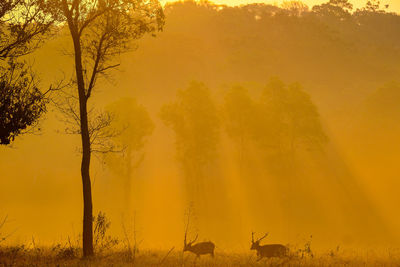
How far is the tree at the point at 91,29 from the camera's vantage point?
1437 centimetres

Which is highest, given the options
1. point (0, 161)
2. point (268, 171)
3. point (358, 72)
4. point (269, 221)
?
point (358, 72)

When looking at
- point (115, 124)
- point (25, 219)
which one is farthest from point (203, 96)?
point (25, 219)

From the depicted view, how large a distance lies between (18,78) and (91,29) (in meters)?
3.66

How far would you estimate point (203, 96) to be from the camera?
51781mm

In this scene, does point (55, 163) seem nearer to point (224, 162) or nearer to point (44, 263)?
point (224, 162)

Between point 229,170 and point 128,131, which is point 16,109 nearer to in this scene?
point 128,131

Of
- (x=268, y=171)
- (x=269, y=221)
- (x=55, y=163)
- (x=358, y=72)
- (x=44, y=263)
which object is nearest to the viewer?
(x=44, y=263)

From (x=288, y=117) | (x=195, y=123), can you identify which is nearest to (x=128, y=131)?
(x=195, y=123)

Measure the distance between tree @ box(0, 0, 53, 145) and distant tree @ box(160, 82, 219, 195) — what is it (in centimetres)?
3598

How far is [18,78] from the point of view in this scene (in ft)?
42.2

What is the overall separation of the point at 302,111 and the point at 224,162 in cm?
1906

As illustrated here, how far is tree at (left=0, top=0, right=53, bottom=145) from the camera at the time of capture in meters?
11.9

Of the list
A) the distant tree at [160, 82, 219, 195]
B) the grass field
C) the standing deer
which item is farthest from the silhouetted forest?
the standing deer

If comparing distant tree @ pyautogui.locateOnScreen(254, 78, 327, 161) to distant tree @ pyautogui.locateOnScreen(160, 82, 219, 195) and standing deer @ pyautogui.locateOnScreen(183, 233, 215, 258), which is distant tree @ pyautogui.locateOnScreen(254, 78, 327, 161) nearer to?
distant tree @ pyautogui.locateOnScreen(160, 82, 219, 195)
